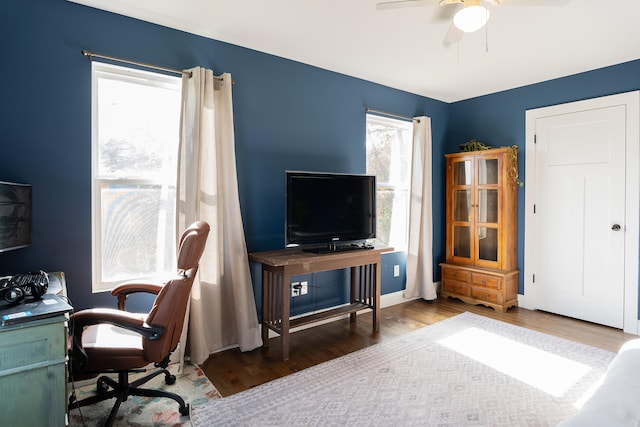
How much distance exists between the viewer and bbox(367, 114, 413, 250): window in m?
4.13

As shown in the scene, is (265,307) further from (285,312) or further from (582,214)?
(582,214)

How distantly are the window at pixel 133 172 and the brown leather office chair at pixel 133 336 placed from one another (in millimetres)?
624

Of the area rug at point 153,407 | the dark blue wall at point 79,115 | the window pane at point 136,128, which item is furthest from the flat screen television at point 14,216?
the area rug at point 153,407

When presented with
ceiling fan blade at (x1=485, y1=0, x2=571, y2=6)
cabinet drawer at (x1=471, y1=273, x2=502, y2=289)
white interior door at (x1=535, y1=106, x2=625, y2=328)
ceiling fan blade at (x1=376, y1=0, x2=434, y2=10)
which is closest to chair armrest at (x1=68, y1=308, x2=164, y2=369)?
ceiling fan blade at (x1=376, y1=0, x2=434, y2=10)

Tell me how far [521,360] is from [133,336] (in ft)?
8.79

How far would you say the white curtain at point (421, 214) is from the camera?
14.0ft

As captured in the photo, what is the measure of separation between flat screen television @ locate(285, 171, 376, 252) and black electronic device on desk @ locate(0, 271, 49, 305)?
165cm

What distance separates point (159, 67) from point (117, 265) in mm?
1427

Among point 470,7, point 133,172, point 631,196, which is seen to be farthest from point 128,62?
point 631,196

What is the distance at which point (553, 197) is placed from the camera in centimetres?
391

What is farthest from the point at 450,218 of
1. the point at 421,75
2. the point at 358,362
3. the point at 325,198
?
the point at 358,362

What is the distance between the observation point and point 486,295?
13.4 ft

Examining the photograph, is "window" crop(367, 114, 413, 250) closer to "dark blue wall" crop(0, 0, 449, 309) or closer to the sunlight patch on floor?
"dark blue wall" crop(0, 0, 449, 309)

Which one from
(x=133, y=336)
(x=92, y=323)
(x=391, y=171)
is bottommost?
(x=133, y=336)
